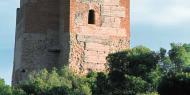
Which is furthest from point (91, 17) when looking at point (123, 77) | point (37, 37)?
point (123, 77)

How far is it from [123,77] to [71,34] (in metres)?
5.06

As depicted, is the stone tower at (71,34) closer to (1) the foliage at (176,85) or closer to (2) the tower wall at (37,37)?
(2) the tower wall at (37,37)

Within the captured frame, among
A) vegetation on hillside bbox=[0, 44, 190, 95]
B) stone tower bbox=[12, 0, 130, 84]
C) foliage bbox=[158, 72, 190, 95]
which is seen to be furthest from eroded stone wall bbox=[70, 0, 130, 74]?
foliage bbox=[158, 72, 190, 95]

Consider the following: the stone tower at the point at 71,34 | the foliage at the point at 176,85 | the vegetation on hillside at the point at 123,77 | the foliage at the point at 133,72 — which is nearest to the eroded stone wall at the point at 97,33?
the stone tower at the point at 71,34

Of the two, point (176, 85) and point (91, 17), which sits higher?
point (91, 17)

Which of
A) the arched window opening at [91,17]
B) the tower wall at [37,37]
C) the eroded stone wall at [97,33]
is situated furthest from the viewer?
the arched window opening at [91,17]

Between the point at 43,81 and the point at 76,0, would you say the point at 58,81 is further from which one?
the point at 76,0

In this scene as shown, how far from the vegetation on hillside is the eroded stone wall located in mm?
2940

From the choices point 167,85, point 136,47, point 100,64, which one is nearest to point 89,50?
point 100,64

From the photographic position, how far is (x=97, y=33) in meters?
38.6

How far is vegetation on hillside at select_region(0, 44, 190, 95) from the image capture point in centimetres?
3312

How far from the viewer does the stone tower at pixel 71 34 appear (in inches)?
1497

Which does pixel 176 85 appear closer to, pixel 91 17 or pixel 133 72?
pixel 133 72

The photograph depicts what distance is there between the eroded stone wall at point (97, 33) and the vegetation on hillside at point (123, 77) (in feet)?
9.65
